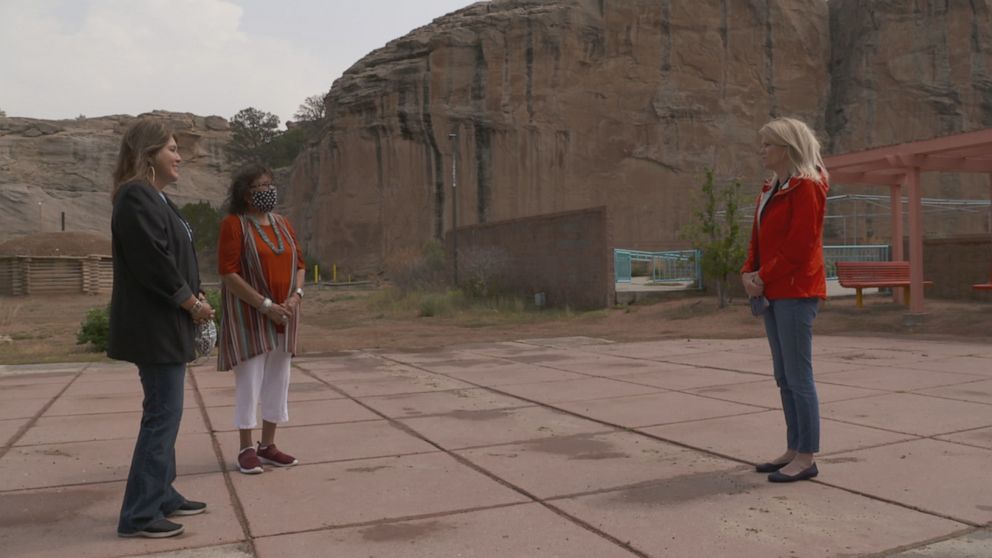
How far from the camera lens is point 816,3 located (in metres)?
50.3

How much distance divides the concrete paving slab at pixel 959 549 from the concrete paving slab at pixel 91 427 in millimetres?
4530

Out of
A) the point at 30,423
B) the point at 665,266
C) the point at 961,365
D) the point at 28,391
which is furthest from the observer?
the point at 665,266

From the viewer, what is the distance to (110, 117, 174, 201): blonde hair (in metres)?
3.73

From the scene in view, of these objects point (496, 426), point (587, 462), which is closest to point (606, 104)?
point (496, 426)

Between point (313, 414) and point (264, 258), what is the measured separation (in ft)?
7.47

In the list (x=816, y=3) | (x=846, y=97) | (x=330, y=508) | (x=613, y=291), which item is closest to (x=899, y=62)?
(x=846, y=97)

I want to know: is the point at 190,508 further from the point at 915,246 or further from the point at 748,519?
the point at 915,246

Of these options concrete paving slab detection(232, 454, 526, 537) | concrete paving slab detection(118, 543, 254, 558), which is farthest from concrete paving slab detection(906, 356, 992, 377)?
concrete paving slab detection(118, 543, 254, 558)

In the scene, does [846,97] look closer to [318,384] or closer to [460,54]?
[460,54]

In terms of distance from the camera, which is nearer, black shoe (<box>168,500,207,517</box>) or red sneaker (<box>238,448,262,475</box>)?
black shoe (<box>168,500,207,517</box>)

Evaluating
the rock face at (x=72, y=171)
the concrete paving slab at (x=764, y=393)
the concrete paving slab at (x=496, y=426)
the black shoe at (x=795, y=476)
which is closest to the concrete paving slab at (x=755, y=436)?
the black shoe at (x=795, y=476)

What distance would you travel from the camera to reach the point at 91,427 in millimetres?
6070

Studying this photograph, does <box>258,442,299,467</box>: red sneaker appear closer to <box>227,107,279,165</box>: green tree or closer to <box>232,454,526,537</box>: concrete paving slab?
<box>232,454,526,537</box>: concrete paving slab

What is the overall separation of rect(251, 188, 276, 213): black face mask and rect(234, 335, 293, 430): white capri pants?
28.6 inches
